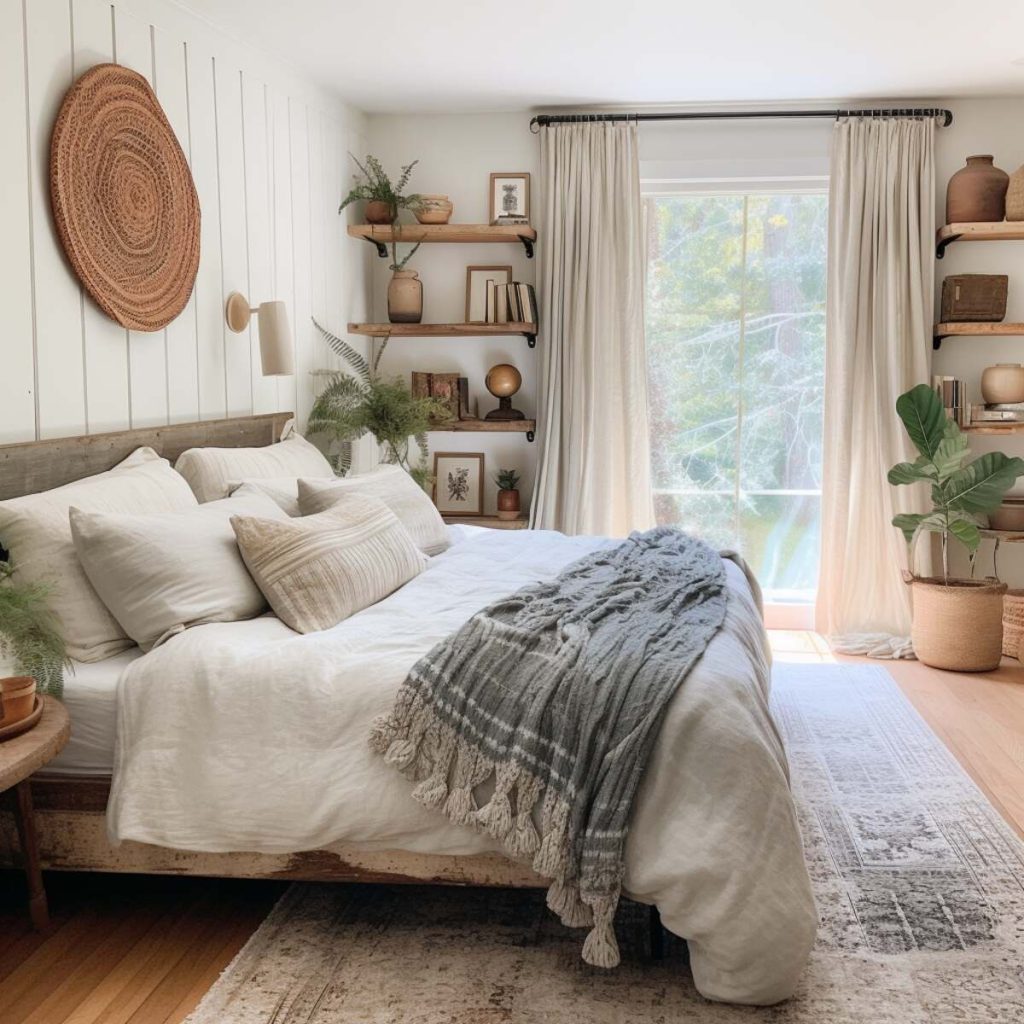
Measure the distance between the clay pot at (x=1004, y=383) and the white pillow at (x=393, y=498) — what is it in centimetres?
277

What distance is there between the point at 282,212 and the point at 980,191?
121 inches

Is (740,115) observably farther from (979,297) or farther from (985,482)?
(985,482)

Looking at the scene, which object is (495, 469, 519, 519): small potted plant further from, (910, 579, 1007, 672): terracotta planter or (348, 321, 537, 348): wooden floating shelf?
(910, 579, 1007, 672): terracotta planter

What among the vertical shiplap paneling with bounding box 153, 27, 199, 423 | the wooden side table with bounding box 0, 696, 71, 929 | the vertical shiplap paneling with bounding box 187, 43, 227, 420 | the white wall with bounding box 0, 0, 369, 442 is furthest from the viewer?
the vertical shiplap paneling with bounding box 187, 43, 227, 420

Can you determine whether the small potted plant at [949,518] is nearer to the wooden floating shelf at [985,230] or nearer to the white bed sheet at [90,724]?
the wooden floating shelf at [985,230]

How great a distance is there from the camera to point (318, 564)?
9.48ft

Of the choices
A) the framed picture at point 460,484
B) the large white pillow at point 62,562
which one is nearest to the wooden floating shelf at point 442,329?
the framed picture at point 460,484

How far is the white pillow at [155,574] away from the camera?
2.64 metres

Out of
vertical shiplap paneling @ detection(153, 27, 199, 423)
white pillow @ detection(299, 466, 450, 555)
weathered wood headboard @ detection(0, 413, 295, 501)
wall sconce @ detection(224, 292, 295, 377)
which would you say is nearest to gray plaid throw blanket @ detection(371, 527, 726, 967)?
white pillow @ detection(299, 466, 450, 555)

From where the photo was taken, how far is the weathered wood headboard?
2.81m

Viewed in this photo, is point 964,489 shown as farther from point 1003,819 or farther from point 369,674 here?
point 369,674

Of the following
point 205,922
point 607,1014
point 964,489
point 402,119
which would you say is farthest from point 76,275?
point 964,489

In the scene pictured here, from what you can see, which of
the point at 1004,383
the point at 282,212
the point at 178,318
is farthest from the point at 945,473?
Result: the point at 178,318

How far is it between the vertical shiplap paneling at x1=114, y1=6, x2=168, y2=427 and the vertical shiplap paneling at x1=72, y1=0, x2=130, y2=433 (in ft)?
0.13
